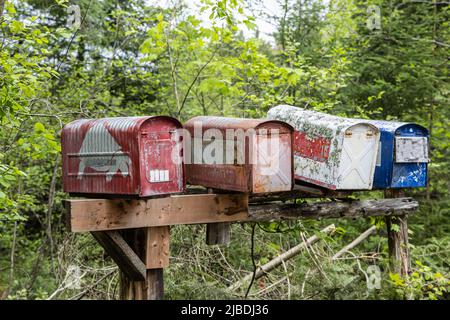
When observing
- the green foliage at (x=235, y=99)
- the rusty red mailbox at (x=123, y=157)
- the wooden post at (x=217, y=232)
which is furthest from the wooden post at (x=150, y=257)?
the green foliage at (x=235, y=99)

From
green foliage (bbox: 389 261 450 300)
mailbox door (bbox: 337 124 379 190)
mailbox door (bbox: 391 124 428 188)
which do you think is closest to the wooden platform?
mailbox door (bbox: 337 124 379 190)

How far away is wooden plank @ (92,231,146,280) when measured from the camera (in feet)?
11.9

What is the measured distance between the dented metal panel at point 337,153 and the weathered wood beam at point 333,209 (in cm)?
31

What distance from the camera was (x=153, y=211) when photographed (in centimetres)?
371

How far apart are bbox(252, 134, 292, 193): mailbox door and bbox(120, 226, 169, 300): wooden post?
2.42ft

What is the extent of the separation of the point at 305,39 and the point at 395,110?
6.07 feet

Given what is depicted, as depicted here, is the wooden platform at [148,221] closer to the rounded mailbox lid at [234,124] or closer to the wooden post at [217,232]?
the wooden post at [217,232]

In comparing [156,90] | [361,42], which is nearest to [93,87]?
[156,90]

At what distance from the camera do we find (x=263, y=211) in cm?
464

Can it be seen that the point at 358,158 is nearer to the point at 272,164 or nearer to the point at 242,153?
the point at 272,164

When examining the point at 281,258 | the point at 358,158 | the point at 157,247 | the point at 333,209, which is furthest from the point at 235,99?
the point at 157,247

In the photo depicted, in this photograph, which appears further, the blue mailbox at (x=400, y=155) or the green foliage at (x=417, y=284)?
the green foliage at (x=417, y=284)

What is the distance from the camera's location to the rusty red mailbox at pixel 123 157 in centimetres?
339

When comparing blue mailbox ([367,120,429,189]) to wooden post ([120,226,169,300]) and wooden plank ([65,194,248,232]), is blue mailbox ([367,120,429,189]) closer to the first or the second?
wooden plank ([65,194,248,232])
